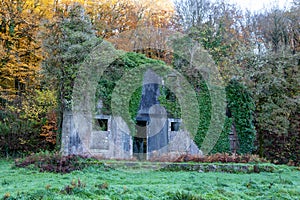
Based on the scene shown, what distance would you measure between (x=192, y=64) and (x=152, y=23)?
22.3 feet

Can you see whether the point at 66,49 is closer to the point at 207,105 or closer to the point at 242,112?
the point at 207,105

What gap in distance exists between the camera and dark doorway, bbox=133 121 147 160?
16156 millimetres

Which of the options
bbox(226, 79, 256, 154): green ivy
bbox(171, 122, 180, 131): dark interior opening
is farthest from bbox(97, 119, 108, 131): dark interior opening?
bbox(226, 79, 256, 154): green ivy

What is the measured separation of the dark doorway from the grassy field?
4.79 m

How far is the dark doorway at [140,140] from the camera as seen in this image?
16.2m

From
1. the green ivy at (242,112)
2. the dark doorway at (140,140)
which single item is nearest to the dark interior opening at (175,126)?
the dark doorway at (140,140)

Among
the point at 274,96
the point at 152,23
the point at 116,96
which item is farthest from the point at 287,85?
the point at 152,23

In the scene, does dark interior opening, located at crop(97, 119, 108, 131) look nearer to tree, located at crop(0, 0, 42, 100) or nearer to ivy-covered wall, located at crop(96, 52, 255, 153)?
ivy-covered wall, located at crop(96, 52, 255, 153)

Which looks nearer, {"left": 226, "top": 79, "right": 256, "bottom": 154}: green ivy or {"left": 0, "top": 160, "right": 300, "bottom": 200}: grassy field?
{"left": 0, "top": 160, "right": 300, "bottom": 200}: grassy field

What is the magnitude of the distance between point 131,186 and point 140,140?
863 cm

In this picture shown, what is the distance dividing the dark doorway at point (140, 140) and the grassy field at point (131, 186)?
479cm

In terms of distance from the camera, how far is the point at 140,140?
16.6 m

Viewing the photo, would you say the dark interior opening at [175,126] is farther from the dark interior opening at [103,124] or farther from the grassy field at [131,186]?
the grassy field at [131,186]

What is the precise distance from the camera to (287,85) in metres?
17.7
